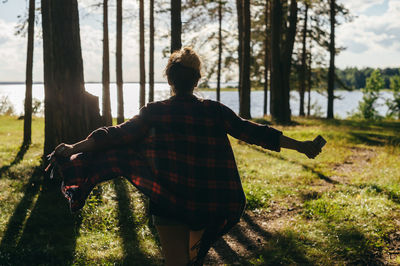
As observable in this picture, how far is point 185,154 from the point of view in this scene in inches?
94.7

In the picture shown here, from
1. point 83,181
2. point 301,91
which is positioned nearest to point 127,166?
point 83,181

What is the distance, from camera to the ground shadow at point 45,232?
4.55m

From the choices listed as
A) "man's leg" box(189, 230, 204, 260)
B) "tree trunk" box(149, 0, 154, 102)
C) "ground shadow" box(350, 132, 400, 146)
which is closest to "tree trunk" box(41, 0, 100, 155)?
"man's leg" box(189, 230, 204, 260)

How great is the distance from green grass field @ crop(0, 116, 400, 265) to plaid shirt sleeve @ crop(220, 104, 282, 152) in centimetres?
267

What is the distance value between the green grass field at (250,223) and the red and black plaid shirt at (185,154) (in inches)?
101

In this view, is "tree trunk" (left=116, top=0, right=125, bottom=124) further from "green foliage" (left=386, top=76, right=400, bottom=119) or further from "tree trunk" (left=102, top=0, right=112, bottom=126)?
"green foliage" (left=386, top=76, right=400, bottom=119)

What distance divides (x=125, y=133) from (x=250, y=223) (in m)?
4.22

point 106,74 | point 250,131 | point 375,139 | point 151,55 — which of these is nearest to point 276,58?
point 151,55

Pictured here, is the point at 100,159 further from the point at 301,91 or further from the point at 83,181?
the point at 301,91

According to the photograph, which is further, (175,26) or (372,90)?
(372,90)

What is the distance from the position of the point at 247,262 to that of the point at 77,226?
2.72 m

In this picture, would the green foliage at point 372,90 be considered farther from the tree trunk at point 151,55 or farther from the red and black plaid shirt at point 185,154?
the red and black plaid shirt at point 185,154

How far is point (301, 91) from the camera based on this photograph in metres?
29.0

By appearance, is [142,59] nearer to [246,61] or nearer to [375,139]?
[246,61]
